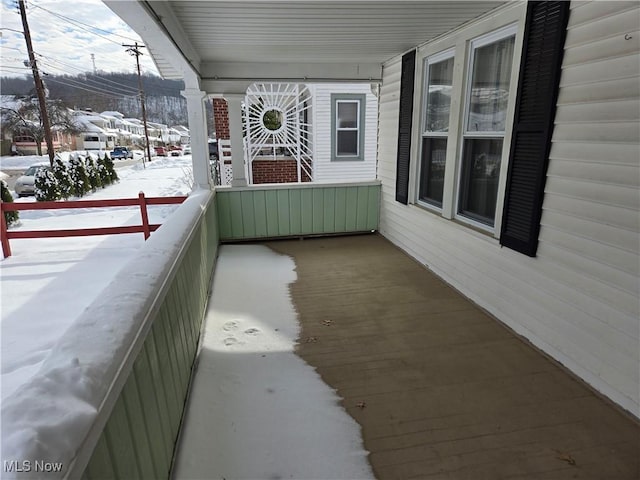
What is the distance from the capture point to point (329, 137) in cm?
852

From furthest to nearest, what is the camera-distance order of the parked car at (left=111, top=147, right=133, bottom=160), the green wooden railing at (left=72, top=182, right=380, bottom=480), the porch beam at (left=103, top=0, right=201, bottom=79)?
the parked car at (left=111, top=147, right=133, bottom=160) → the porch beam at (left=103, top=0, right=201, bottom=79) → the green wooden railing at (left=72, top=182, right=380, bottom=480)

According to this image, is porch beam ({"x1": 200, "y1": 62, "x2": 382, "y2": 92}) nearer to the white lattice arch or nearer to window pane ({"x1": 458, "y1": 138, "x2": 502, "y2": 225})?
window pane ({"x1": 458, "y1": 138, "x2": 502, "y2": 225})

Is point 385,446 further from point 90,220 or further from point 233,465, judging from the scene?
point 90,220

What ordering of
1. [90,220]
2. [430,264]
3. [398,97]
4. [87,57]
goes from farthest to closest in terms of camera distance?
[87,57] → [90,220] → [398,97] → [430,264]

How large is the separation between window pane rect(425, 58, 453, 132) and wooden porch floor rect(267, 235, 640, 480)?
70.6 inches

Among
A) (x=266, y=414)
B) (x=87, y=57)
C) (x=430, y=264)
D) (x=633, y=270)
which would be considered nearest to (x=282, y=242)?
(x=430, y=264)

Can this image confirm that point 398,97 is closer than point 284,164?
Yes

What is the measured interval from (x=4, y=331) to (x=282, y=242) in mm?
3366

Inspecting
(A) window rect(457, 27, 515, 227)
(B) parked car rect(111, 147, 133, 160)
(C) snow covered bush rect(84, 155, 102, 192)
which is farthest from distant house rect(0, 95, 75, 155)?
(A) window rect(457, 27, 515, 227)

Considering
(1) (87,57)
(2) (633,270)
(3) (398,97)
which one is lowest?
(2) (633,270)

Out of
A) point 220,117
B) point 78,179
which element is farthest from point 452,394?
point 78,179

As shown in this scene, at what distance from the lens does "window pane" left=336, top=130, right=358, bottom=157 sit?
860cm

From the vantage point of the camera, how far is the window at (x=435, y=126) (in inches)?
156

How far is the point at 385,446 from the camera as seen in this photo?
1.98 m
